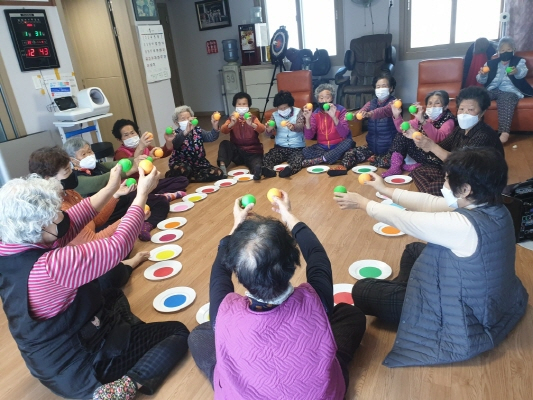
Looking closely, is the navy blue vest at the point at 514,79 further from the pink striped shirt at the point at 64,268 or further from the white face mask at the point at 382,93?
the pink striped shirt at the point at 64,268

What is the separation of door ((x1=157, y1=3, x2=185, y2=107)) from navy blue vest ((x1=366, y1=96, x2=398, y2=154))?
5.07m

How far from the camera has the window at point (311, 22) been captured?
665 centimetres

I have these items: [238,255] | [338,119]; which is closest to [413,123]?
[338,119]

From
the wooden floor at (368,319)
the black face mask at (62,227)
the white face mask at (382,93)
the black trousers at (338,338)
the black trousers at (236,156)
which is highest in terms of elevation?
the white face mask at (382,93)

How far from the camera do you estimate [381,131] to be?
3889 mm

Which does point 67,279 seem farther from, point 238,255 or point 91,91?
point 91,91

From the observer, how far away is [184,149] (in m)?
3.91

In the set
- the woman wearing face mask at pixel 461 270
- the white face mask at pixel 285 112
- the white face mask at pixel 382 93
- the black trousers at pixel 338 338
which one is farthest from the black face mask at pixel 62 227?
the white face mask at pixel 382 93

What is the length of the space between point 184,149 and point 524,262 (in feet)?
9.76

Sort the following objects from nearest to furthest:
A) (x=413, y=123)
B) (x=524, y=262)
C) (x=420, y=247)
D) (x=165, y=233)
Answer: (x=420, y=247)
(x=524, y=262)
(x=165, y=233)
(x=413, y=123)

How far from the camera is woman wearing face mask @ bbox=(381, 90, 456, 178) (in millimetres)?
3109

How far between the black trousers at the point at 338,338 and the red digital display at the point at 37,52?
11.9 feet

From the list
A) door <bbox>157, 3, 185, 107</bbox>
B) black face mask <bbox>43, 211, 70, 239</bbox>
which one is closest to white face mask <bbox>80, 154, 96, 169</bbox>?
black face mask <bbox>43, 211, 70, 239</bbox>

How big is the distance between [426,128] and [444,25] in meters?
3.93
